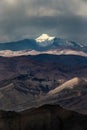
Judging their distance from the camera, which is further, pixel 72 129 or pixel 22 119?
pixel 22 119

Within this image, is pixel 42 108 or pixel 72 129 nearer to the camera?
pixel 72 129

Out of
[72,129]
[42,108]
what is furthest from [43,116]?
[72,129]

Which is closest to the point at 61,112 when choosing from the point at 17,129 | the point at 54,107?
the point at 54,107

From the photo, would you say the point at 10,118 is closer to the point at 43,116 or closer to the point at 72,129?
the point at 43,116

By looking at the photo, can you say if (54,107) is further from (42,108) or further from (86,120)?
(86,120)

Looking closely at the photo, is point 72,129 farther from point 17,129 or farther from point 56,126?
point 17,129
